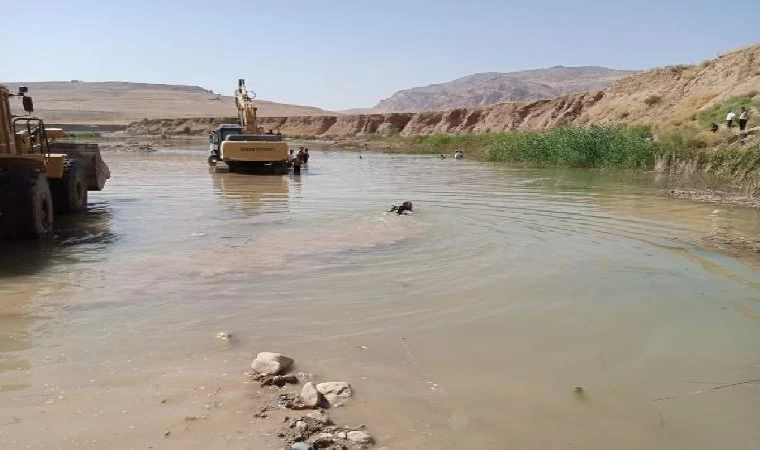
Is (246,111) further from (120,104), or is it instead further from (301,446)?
(120,104)

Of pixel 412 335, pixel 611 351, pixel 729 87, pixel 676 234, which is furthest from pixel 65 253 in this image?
pixel 729 87

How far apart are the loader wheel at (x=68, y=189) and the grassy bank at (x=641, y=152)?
621 inches

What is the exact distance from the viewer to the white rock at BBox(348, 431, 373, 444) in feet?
11.6

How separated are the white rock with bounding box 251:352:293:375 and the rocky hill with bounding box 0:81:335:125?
9721 centimetres

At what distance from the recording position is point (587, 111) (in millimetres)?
53438

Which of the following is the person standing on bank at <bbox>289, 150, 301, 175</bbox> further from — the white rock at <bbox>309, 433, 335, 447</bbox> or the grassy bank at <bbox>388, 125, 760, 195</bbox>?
the white rock at <bbox>309, 433, 335, 447</bbox>

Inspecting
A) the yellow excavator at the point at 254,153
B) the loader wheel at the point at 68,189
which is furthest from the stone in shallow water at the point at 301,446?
the yellow excavator at the point at 254,153

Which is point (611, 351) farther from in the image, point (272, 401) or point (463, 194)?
point (463, 194)

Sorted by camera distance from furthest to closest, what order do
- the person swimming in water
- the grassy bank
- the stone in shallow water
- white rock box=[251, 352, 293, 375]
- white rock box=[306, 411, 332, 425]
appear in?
1. the grassy bank
2. the person swimming in water
3. white rock box=[251, 352, 293, 375]
4. white rock box=[306, 411, 332, 425]
5. the stone in shallow water

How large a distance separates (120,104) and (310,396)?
138076 millimetres

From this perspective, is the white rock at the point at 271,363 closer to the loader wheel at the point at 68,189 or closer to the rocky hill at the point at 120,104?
the loader wheel at the point at 68,189

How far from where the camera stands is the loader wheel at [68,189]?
40.0ft

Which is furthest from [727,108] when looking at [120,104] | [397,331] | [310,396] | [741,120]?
[120,104]

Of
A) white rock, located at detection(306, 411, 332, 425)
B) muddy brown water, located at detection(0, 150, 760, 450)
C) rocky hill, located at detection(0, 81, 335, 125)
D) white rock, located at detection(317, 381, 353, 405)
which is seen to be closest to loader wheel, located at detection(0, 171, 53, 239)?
muddy brown water, located at detection(0, 150, 760, 450)
